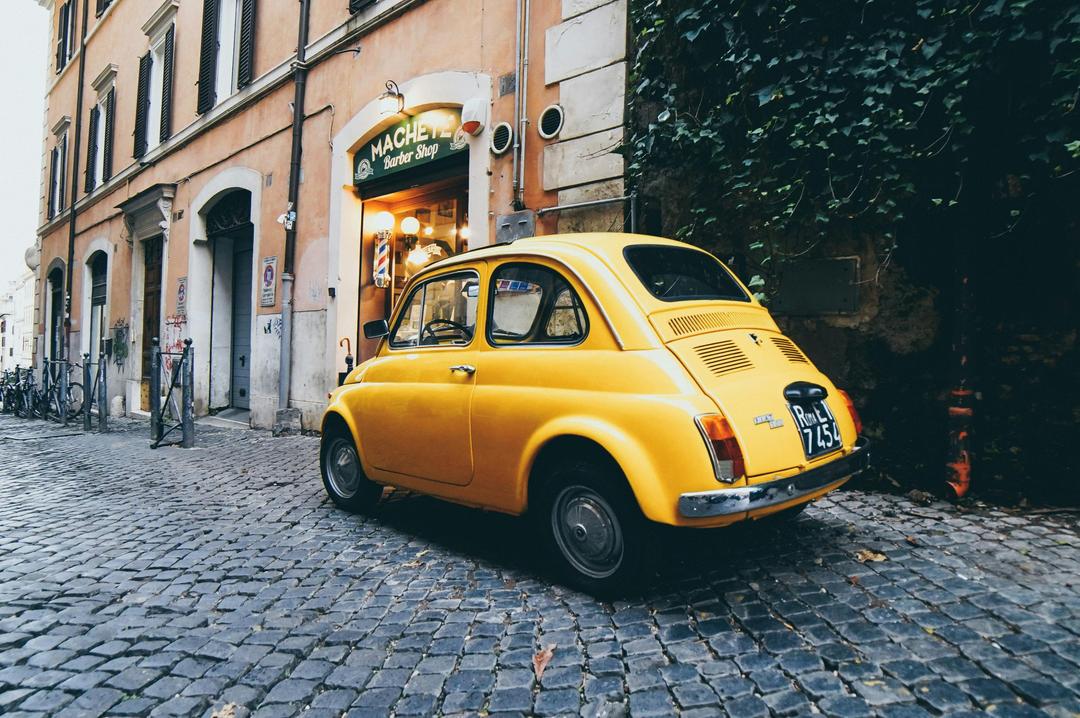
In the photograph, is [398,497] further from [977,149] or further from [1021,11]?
[1021,11]

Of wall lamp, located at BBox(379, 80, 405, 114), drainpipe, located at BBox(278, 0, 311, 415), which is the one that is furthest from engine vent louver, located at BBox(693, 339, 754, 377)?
drainpipe, located at BBox(278, 0, 311, 415)

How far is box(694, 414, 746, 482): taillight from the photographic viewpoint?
249cm

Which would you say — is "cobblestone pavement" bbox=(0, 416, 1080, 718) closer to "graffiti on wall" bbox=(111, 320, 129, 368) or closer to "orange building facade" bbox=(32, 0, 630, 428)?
"orange building facade" bbox=(32, 0, 630, 428)

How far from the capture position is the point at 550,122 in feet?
21.9

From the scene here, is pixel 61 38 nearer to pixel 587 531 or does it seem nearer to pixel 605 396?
pixel 605 396

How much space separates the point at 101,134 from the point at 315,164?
42.1 ft

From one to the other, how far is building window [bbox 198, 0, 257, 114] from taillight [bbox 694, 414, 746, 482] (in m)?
11.8

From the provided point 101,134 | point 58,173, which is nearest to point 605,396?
point 101,134

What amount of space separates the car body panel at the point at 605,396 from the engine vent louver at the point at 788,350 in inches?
0.4

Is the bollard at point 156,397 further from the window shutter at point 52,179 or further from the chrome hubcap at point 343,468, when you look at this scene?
the window shutter at point 52,179

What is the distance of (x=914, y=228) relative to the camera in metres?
4.39

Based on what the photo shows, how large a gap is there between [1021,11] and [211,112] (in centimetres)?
1301

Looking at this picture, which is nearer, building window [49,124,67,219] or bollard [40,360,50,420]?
bollard [40,360,50,420]

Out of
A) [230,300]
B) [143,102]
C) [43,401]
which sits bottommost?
[43,401]
